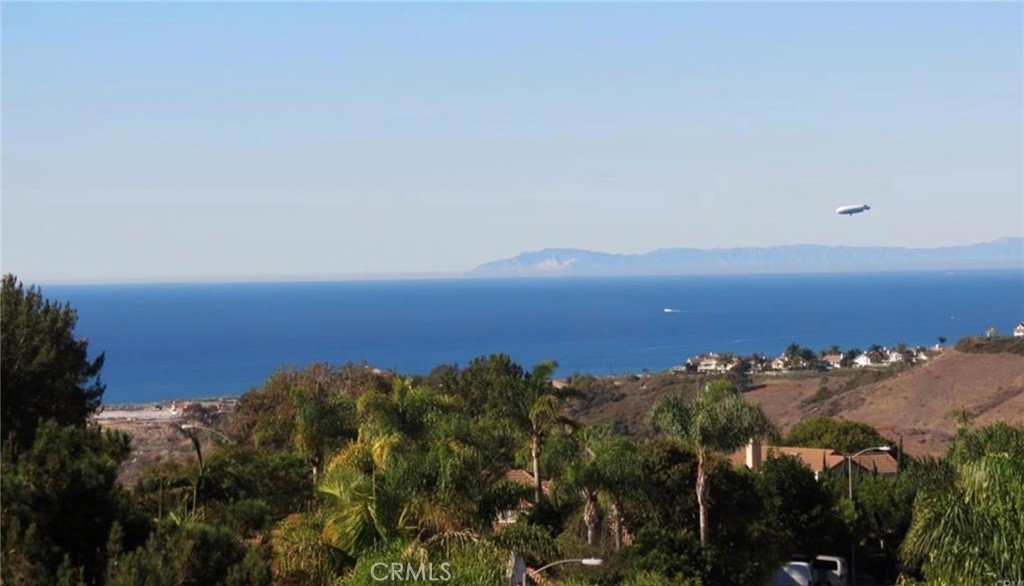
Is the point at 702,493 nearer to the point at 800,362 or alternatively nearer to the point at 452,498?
the point at 452,498

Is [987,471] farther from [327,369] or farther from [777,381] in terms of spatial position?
[777,381]

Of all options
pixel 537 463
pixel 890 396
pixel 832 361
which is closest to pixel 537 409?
pixel 537 463

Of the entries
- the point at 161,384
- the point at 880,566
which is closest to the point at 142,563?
the point at 880,566

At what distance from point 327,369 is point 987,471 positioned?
41.4 m

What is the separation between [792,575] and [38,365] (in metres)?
21.9

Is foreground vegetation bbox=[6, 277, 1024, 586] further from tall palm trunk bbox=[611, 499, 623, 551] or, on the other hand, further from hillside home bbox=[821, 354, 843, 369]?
hillside home bbox=[821, 354, 843, 369]

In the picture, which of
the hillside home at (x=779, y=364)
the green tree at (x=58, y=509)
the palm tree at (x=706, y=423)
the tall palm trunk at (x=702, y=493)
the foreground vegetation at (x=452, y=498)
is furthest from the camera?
the hillside home at (x=779, y=364)

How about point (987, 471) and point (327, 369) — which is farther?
point (327, 369)

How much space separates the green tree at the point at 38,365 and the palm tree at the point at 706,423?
13629 mm

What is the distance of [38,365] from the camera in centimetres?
2238

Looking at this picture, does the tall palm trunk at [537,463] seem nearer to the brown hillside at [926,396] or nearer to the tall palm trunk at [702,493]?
the tall palm trunk at [702,493]

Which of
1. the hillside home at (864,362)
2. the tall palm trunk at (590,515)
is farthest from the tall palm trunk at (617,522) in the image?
the hillside home at (864,362)

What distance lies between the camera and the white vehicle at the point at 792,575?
36.7 meters

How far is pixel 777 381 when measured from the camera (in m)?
124
